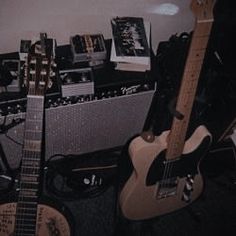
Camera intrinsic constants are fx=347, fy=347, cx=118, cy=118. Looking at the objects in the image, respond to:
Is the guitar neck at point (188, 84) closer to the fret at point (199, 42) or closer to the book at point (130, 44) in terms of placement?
the fret at point (199, 42)

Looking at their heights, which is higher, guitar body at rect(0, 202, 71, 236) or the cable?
guitar body at rect(0, 202, 71, 236)

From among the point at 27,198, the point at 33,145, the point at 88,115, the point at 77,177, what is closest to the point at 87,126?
the point at 88,115

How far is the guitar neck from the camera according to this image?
1286mm

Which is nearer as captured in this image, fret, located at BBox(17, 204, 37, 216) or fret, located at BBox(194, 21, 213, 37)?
fret, located at BBox(194, 21, 213, 37)

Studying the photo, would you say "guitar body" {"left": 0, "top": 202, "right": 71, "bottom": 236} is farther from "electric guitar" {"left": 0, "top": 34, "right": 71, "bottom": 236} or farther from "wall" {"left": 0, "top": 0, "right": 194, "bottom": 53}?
"wall" {"left": 0, "top": 0, "right": 194, "bottom": 53}

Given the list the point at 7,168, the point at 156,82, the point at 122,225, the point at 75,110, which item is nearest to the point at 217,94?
the point at 156,82

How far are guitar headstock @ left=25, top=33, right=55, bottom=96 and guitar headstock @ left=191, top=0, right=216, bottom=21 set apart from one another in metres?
0.60

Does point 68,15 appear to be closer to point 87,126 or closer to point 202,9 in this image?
point 87,126

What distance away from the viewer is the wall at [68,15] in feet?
5.38

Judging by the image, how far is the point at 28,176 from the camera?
57.1 inches

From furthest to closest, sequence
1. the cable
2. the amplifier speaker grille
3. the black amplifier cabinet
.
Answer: the cable
the amplifier speaker grille
the black amplifier cabinet

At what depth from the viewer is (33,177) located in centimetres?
145

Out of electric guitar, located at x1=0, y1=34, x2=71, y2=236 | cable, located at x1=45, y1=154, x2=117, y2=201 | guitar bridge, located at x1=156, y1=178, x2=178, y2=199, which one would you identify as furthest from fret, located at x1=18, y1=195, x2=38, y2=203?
guitar bridge, located at x1=156, y1=178, x2=178, y2=199

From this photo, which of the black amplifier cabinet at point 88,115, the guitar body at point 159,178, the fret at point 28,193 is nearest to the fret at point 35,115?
the black amplifier cabinet at point 88,115
